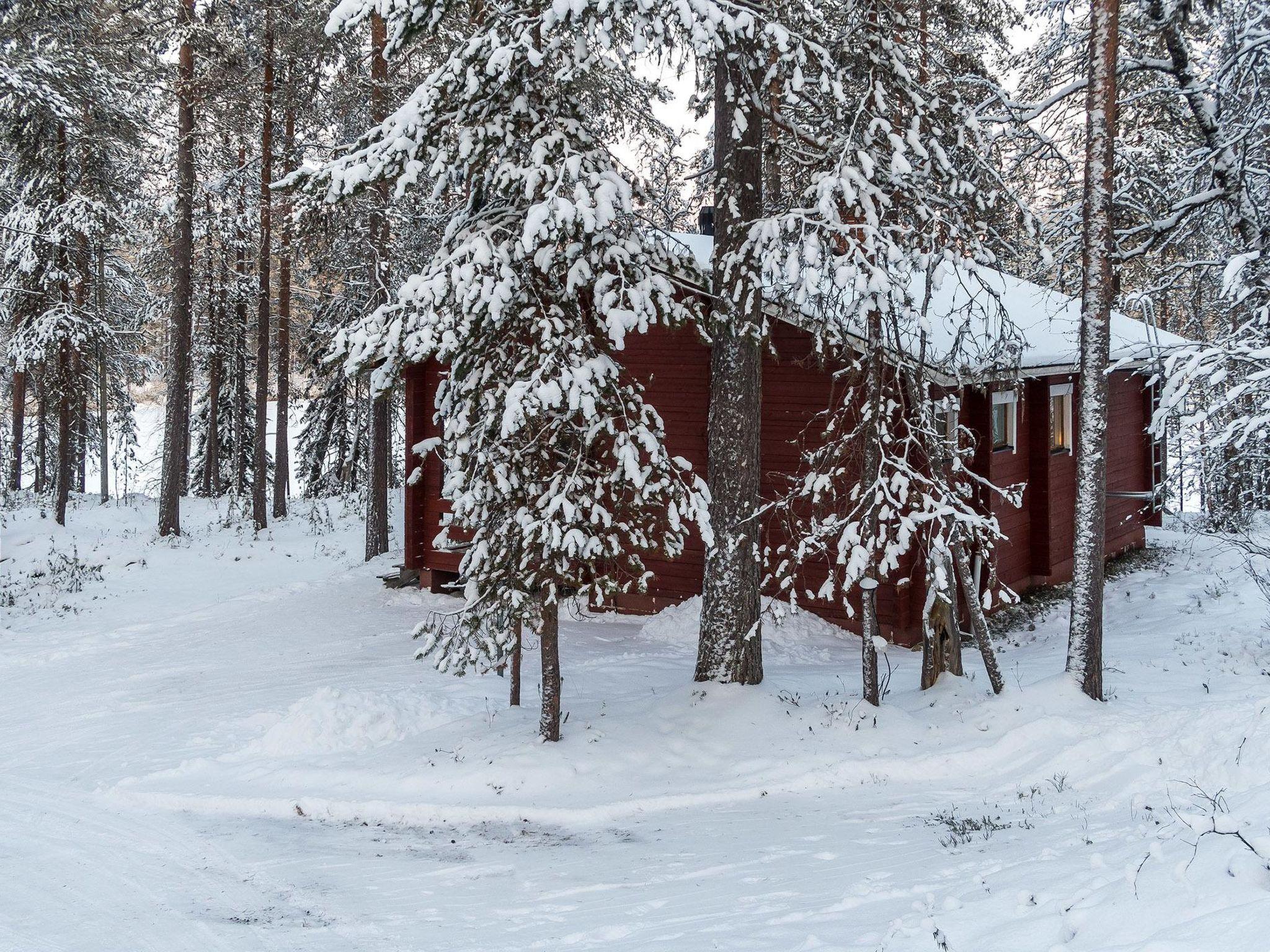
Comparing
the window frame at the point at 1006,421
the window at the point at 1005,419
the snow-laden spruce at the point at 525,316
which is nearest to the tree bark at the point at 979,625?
the snow-laden spruce at the point at 525,316

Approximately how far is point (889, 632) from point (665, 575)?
3.43 metres

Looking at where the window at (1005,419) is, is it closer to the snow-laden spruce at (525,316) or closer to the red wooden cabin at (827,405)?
the red wooden cabin at (827,405)

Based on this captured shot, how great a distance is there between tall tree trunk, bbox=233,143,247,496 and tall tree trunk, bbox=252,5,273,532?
0.49m

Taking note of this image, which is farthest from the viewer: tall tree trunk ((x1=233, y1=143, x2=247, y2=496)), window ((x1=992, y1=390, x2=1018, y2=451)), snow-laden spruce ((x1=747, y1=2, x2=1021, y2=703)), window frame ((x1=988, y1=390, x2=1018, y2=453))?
tall tree trunk ((x1=233, y1=143, x2=247, y2=496))

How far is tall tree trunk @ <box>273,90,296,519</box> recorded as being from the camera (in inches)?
791

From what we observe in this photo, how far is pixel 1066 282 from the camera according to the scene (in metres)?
12.7

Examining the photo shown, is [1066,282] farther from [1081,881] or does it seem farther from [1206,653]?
[1081,881]

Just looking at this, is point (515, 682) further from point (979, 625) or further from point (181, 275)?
point (181, 275)

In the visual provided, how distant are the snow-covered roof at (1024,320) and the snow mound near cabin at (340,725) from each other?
5.46 m

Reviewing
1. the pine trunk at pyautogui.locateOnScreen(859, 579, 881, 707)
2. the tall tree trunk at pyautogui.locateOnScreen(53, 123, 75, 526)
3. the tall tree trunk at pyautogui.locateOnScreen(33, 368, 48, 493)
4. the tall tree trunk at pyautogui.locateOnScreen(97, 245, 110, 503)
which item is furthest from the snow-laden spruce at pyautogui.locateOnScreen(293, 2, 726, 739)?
the tall tree trunk at pyautogui.locateOnScreen(33, 368, 48, 493)

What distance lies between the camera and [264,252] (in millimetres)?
21891

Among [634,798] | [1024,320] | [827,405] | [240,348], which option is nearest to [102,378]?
[240,348]

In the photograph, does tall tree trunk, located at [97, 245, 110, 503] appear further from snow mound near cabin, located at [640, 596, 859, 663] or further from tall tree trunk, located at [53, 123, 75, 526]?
snow mound near cabin, located at [640, 596, 859, 663]

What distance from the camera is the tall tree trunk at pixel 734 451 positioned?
992 cm
